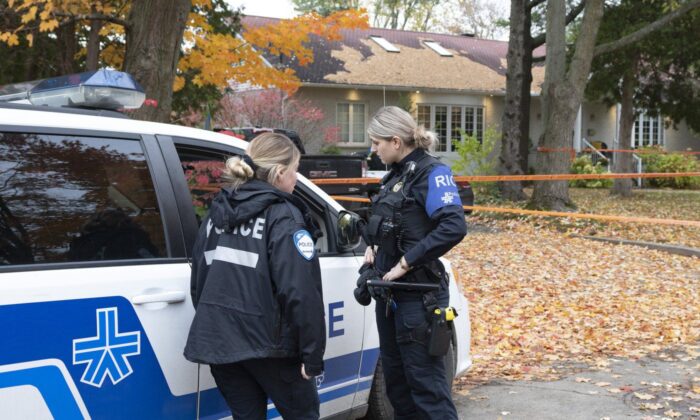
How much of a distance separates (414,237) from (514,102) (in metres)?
15.8

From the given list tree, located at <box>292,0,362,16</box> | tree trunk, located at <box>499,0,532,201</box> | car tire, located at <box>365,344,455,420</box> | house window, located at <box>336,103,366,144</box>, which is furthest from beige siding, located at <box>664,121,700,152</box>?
car tire, located at <box>365,344,455,420</box>

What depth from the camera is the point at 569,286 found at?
926 cm

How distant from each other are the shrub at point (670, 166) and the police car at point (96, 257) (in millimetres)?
24915

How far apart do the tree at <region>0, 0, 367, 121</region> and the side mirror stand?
4794 mm

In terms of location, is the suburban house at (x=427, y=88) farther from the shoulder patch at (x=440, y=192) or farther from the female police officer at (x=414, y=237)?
the shoulder patch at (x=440, y=192)

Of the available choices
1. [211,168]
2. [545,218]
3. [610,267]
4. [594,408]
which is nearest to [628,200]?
[545,218]

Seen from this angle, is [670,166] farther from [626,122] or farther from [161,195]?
[161,195]

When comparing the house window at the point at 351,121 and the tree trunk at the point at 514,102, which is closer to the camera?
the tree trunk at the point at 514,102

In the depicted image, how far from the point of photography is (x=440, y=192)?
363 centimetres

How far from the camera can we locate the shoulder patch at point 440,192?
3.62m

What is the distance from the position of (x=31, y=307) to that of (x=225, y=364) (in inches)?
28.9

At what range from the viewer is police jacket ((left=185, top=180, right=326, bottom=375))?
9.61 feet

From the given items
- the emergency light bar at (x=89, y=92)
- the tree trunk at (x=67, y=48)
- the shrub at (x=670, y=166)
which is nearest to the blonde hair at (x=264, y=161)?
the emergency light bar at (x=89, y=92)

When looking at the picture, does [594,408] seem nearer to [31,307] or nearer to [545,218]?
[31,307]
